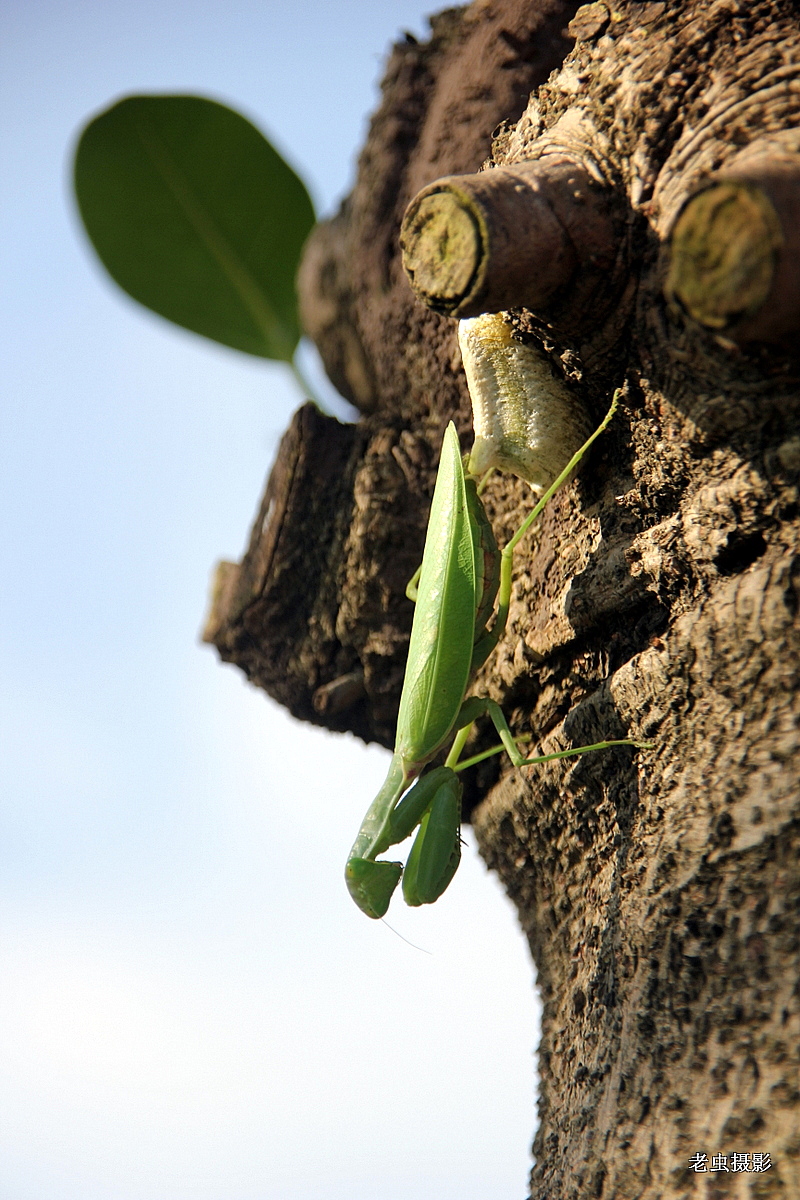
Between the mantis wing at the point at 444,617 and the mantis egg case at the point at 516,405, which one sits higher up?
the mantis egg case at the point at 516,405

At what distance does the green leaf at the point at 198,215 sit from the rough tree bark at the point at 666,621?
3.84 ft

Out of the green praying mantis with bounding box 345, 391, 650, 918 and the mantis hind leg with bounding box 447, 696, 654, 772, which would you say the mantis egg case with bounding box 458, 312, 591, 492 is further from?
the mantis hind leg with bounding box 447, 696, 654, 772

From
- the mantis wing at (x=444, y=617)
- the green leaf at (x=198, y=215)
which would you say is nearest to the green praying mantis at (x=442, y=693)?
the mantis wing at (x=444, y=617)

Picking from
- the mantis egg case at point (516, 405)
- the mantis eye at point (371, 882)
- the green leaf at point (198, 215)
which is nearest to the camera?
the mantis egg case at point (516, 405)

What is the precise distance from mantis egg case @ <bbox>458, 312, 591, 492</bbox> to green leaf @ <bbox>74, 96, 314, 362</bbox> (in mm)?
1773

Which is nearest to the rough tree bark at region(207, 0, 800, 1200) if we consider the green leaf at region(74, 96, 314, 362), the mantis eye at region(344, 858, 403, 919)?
the mantis eye at region(344, 858, 403, 919)

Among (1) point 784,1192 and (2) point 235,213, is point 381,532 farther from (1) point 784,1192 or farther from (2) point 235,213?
(1) point 784,1192

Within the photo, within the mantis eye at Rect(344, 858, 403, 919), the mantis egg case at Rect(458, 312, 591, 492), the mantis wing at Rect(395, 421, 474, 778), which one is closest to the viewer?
the mantis egg case at Rect(458, 312, 591, 492)

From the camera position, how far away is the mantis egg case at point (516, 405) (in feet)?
6.68

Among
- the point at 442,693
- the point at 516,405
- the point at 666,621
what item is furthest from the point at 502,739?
the point at 516,405

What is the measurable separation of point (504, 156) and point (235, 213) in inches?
67.5

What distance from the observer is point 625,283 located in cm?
173

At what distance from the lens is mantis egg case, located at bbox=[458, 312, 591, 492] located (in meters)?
2.04

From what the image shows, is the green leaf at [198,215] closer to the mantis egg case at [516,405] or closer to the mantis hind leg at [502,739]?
the mantis egg case at [516,405]
